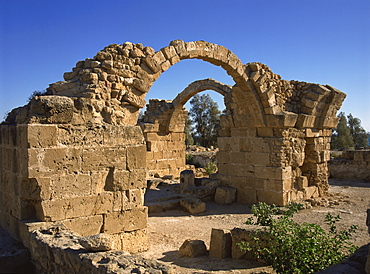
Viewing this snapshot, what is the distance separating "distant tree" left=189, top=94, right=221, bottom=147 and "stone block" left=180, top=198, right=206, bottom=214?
20599 millimetres

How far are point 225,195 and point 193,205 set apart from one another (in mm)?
1270

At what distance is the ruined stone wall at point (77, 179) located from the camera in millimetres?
3895

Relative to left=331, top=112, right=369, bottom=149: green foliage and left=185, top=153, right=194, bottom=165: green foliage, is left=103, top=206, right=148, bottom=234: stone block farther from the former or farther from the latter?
left=331, top=112, right=369, bottom=149: green foliage

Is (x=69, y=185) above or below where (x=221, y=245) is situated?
above

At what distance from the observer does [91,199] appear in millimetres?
4266

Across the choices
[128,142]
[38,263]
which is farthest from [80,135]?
[38,263]

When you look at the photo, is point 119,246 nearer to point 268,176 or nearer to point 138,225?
point 138,225

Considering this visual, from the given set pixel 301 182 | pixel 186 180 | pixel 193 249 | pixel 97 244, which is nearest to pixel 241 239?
pixel 193 249

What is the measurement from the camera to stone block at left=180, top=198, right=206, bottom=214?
27.2 ft

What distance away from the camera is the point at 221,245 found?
4.92 m

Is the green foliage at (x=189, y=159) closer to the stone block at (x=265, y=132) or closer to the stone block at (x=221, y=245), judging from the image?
the stone block at (x=265, y=132)

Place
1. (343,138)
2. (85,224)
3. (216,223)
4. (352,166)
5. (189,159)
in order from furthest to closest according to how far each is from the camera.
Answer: (343,138) → (189,159) → (352,166) → (216,223) → (85,224)

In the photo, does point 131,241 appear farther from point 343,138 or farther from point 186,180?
point 343,138

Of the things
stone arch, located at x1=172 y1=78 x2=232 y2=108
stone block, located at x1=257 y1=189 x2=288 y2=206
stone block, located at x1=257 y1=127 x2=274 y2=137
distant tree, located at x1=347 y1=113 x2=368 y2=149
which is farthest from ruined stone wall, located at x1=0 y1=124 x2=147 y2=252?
distant tree, located at x1=347 y1=113 x2=368 y2=149
